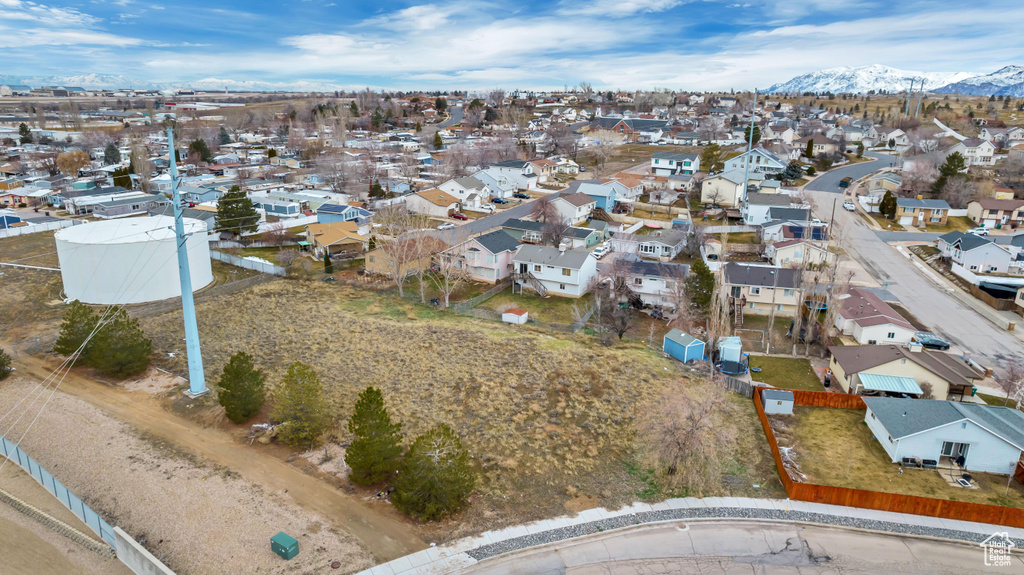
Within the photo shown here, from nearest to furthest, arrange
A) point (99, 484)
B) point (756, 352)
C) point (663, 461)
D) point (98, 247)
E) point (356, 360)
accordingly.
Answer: point (99, 484) → point (663, 461) → point (356, 360) → point (756, 352) → point (98, 247)

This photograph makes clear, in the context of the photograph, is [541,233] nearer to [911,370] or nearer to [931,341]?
[931,341]

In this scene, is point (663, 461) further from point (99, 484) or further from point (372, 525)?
point (99, 484)

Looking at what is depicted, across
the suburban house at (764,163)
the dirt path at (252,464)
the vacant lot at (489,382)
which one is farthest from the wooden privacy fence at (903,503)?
the suburban house at (764,163)

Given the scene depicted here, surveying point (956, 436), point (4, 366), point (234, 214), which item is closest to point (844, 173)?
point (956, 436)

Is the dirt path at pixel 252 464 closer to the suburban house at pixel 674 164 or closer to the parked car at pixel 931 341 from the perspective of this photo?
the parked car at pixel 931 341

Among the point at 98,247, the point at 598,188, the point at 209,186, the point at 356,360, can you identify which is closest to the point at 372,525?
the point at 356,360

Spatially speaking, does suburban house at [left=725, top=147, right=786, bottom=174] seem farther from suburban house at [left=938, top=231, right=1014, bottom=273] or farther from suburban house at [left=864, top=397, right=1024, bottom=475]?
suburban house at [left=864, top=397, right=1024, bottom=475]

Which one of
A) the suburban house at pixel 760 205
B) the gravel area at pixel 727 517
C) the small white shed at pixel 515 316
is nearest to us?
the gravel area at pixel 727 517
